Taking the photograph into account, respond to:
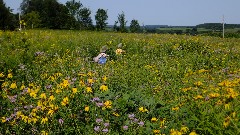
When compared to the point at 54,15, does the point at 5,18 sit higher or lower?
lower

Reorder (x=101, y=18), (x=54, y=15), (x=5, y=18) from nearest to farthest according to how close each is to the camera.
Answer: (x=5, y=18) < (x=101, y=18) < (x=54, y=15)

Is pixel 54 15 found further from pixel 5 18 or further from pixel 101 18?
pixel 5 18

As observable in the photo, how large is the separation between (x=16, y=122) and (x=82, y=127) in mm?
939

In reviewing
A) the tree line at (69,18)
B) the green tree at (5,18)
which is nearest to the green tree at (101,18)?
the tree line at (69,18)

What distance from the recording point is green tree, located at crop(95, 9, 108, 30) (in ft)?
221

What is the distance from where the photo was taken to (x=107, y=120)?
145 inches

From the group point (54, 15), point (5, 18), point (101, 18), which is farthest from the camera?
point (54, 15)

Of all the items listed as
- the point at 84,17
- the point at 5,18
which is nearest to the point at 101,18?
the point at 84,17

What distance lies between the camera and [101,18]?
67500 millimetres

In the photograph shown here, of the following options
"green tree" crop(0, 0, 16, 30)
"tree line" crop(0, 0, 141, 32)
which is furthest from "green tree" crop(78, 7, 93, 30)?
"green tree" crop(0, 0, 16, 30)

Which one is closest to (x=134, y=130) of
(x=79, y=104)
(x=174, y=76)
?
(x=79, y=104)

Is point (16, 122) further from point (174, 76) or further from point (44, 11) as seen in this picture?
point (44, 11)

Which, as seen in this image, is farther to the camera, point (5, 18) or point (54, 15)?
point (54, 15)

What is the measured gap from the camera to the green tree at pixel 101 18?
67250 millimetres
